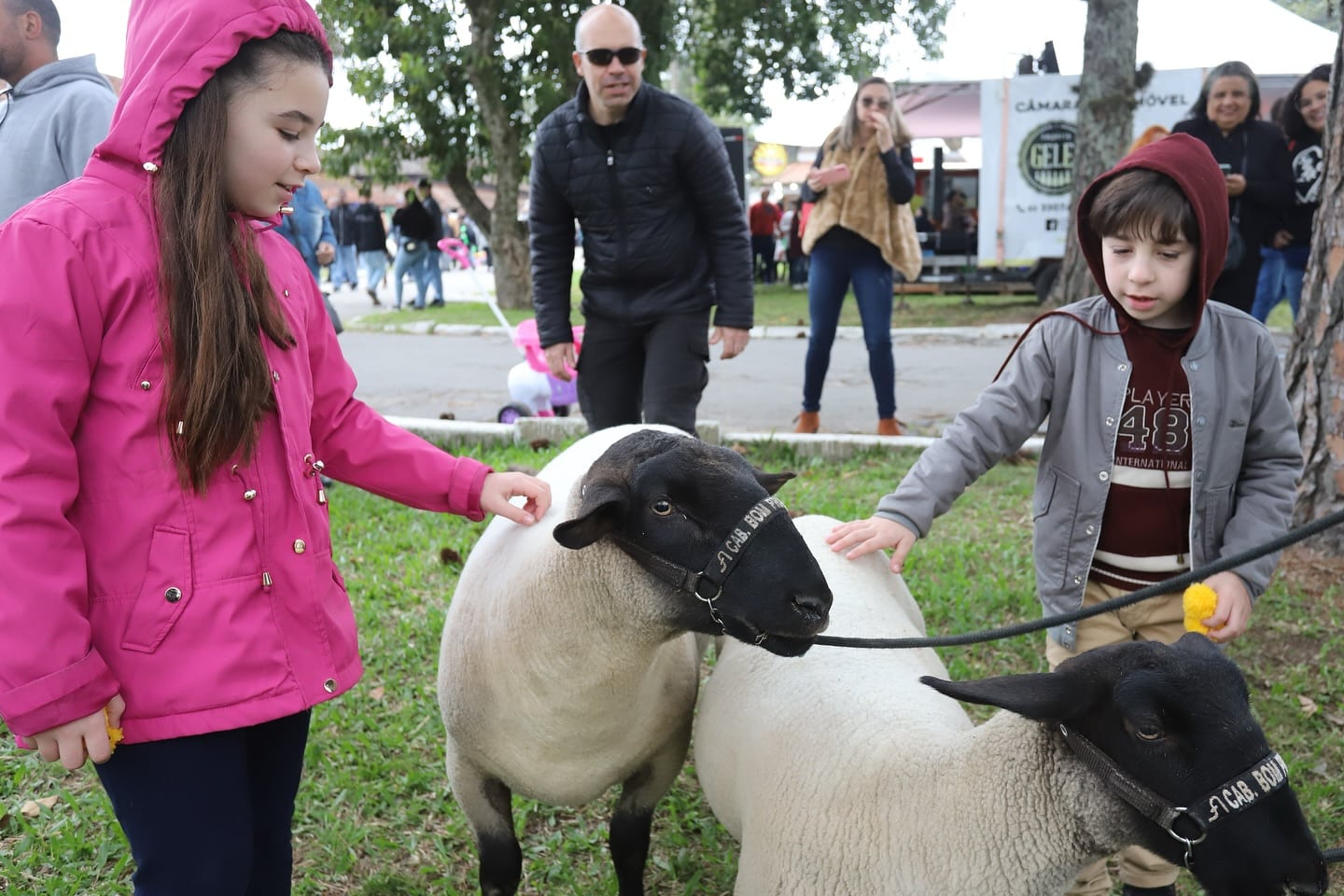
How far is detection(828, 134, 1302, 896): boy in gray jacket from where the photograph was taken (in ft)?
8.26

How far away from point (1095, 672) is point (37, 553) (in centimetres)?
165

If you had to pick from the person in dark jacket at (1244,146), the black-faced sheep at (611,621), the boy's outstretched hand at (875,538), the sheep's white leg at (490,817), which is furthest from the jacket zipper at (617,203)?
the person in dark jacket at (1244,146)

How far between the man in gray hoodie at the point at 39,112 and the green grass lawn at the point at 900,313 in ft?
37.3

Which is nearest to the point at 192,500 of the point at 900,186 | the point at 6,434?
the point at 6,434

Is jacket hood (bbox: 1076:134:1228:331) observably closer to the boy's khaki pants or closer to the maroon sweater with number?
the maroon sweater with number

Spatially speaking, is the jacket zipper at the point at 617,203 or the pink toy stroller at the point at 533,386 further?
the pink toy stroller at the point at 533,386

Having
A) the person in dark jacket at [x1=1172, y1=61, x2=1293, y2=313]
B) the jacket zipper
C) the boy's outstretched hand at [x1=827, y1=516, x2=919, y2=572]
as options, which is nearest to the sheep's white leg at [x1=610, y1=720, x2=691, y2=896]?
the boy's outstretched hand at [x1=827, y1=516, x2=919, y2=572]

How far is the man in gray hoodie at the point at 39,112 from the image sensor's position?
334 cm

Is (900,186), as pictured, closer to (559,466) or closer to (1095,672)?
(559,466)

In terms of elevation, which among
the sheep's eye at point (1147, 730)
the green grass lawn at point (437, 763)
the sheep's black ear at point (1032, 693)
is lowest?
the green grass lawn at point (437, 763)

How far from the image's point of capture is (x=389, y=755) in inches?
140

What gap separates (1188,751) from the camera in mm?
1711

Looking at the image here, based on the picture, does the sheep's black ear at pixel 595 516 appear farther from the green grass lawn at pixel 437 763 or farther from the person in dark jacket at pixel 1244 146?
the person in dark jacket at pixel 1244 146

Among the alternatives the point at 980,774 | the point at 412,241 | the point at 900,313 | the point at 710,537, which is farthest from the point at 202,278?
the point at 412,241
